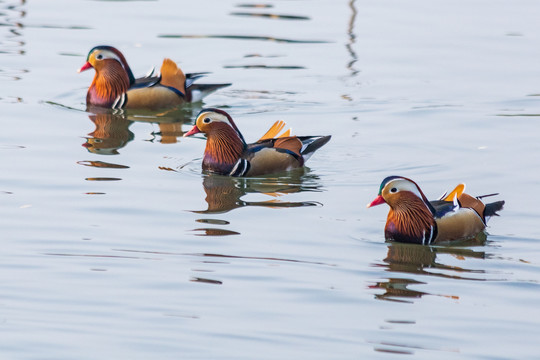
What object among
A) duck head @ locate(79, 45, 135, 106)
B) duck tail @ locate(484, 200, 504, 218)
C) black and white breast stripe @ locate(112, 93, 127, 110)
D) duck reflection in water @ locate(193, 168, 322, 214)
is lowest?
duck reflection in water @ locate(193, 168, 322, 214)

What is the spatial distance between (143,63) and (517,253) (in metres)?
10.2

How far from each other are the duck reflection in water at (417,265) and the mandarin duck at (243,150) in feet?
9.19

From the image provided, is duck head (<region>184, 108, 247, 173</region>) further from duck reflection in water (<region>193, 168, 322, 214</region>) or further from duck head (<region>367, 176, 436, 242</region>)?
duck head (<region>367, 176, 436, 242</region>)

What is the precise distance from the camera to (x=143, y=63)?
18.7 m

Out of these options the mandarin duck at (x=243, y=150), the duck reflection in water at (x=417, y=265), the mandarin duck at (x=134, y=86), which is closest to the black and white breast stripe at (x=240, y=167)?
the mandarin duck at (x=243, y=150)

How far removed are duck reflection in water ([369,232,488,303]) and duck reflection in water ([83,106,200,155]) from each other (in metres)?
4.78

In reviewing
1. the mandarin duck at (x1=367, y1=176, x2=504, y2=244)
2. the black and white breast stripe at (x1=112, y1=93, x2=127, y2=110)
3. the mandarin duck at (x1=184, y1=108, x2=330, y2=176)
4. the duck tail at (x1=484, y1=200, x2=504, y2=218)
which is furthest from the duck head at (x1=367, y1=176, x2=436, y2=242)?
the black and white breast stripe at (x1=112, y1=93, x2=127, y2=110)

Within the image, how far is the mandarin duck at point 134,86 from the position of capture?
53.1 feet

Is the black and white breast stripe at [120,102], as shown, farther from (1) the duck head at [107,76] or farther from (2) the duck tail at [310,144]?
(2) the duck tail at [310,144]

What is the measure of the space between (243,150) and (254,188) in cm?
65

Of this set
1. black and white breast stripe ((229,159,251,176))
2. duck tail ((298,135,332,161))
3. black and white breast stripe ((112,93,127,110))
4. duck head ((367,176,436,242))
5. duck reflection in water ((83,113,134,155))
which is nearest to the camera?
duck head ((367,176,436,242))

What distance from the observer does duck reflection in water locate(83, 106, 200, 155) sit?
13.9m

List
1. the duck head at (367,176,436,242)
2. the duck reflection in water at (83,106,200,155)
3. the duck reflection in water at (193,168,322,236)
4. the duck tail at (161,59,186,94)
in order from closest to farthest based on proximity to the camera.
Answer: the duck head at (367,176,436,242)
the duck reflection in water at (193,168,322,236)
the duck reflection in water at (83,106,200,155)
the duck tail at (161,59,186,94)

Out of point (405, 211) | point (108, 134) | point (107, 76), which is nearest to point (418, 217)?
point (405, 211)
